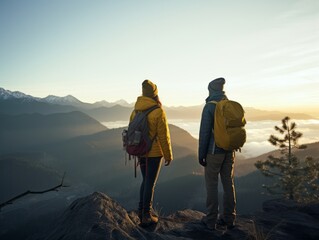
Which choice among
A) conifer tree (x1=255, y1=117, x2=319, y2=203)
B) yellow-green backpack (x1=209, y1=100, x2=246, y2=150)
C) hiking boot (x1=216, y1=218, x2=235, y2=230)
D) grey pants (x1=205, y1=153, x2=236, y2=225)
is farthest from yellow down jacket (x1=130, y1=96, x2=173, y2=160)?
conifer tree (x1=255, y1=117, x2=319, y2=203)

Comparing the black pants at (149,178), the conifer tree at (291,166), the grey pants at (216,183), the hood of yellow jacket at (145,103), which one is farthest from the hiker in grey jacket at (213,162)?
the conifer tree at (291,166)

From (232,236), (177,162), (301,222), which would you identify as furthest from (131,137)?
(177,162)

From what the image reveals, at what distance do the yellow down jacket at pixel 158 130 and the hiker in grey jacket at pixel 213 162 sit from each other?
28.2 inches

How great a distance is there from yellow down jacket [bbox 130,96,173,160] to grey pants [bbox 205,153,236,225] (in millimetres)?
922

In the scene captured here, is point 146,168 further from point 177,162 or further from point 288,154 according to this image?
point 177,162

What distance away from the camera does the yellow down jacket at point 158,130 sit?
239 inches

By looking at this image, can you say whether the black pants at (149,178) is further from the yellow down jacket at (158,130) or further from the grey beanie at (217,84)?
the grey beanie at (217,84)

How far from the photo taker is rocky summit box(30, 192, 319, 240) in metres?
4.67

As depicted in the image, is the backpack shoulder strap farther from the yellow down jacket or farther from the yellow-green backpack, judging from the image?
the yellow-green backpack

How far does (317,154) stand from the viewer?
5664 inches

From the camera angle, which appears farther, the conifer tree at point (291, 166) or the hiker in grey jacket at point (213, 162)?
the conifer tree at point (291, 166)

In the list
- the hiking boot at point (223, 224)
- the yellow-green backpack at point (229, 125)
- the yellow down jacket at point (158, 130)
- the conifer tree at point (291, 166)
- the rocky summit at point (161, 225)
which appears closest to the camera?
the rocky summit at point (161, 225)

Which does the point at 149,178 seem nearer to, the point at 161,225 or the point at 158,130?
the point at 158,130

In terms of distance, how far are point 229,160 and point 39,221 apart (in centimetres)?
14869
